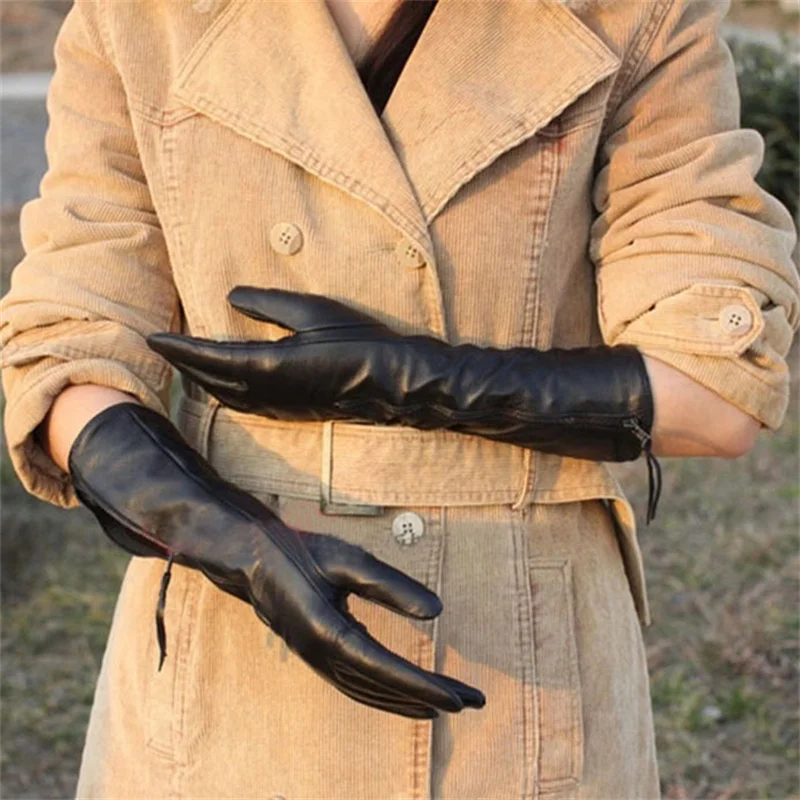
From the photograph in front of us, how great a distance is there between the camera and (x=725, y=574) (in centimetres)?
459

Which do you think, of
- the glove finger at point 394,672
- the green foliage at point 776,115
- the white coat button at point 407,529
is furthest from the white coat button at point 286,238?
the green foliage at point 776,115

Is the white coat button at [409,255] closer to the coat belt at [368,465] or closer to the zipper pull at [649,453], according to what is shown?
the coat belt at [368,465]

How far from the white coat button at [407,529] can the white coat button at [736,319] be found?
1.44 ft

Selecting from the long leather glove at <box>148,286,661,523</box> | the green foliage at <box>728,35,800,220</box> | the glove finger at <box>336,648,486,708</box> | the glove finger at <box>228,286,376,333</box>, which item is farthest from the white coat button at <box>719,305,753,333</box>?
the green foliage at <box>728,35,800,220</box>

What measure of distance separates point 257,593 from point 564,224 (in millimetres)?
598

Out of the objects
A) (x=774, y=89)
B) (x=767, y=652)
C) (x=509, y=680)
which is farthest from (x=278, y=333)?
(x=774, y=89)

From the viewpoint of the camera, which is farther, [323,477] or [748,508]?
[748,508]

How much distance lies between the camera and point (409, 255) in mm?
1598

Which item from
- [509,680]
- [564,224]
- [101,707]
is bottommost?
[101,707]

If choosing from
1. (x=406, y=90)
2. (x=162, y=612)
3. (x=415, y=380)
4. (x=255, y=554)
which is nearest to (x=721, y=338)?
(x=415, y=380)

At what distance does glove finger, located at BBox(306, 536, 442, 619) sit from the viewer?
140 centimetres

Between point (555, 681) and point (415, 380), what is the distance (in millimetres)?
423

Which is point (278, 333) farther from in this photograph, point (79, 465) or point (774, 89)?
point (774, 89)

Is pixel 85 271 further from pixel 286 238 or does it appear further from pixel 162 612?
pixel 162 612
